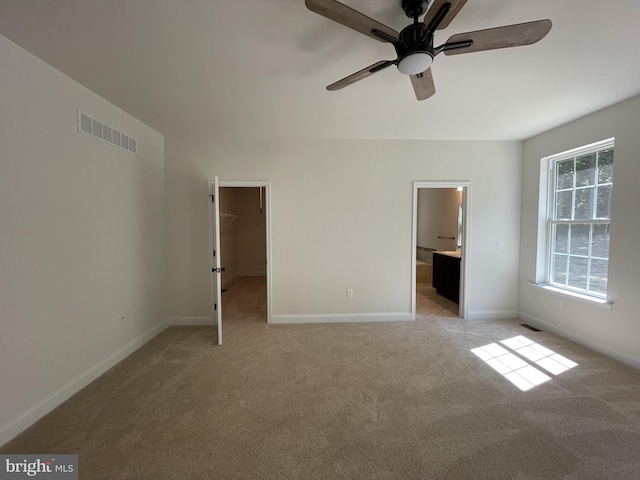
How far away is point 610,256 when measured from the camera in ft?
8.23

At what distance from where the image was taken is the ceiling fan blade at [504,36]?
1.20 metres

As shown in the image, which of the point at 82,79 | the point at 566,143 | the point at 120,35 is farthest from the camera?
the point at 566,143

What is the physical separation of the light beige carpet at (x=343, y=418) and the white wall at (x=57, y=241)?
0.28 m

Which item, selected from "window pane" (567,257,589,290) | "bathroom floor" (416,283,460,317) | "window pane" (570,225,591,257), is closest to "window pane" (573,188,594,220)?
"window pane" (570,225,591,257)

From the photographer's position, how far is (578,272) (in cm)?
293

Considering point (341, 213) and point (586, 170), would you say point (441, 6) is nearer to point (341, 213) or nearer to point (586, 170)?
point (341, 213)

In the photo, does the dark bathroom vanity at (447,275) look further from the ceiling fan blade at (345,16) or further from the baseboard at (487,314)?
the ceiling fan blade at (345,16)

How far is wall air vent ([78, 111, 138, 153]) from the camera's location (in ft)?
6.98

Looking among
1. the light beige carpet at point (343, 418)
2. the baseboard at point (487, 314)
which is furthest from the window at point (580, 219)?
the light beige carpet at point (343, 418)

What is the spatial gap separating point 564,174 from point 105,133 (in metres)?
5.30

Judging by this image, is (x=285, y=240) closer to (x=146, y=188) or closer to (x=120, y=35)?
(x=146, y=188)

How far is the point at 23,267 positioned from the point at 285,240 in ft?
7.79

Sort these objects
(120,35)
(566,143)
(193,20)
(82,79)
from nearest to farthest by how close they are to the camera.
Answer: (193,20) < (120,35) < (82,79) < (566,143)

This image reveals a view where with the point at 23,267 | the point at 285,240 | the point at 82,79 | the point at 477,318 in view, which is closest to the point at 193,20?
the point at 82,79
